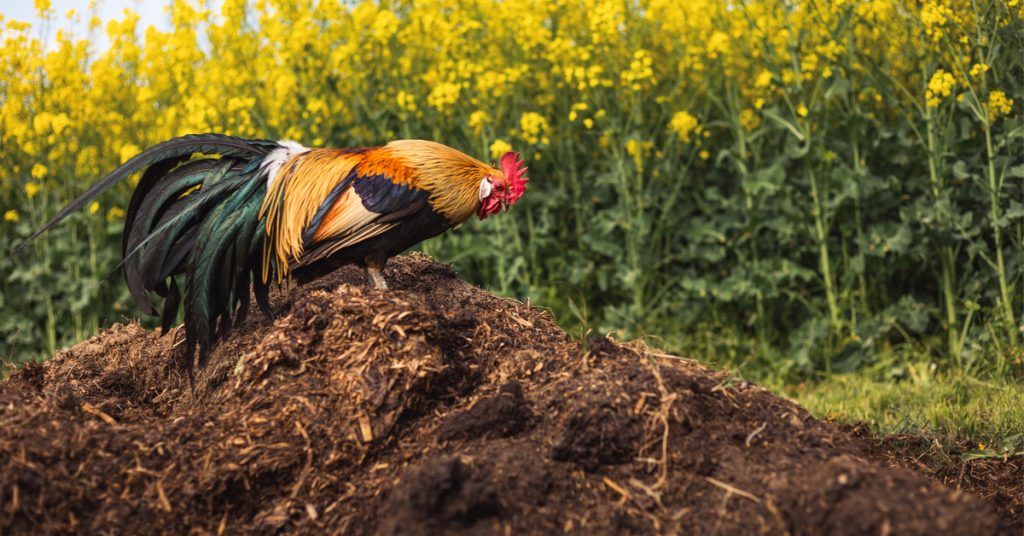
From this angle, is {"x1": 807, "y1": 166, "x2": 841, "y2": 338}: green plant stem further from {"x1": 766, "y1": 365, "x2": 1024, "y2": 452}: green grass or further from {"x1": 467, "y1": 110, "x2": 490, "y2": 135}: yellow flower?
{"x1": 467, "y1": 110, "x2": 490, "y2": 135}: yellow flower


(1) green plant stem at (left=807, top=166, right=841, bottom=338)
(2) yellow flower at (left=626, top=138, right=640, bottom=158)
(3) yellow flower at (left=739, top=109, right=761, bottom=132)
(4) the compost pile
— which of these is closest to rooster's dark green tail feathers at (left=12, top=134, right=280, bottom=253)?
(4) the compost pile

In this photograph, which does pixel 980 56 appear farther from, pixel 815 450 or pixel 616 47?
pixel 815 450

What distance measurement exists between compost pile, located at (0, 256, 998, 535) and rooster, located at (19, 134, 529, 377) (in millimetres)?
417

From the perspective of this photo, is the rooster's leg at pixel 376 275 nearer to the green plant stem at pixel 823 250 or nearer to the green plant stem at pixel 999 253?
the green plant stem at pixel 823 250

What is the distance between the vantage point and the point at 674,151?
8977 millimetres

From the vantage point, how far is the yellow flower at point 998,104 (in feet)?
23.5

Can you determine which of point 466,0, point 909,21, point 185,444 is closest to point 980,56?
point 909,21

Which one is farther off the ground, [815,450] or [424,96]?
[424,96]

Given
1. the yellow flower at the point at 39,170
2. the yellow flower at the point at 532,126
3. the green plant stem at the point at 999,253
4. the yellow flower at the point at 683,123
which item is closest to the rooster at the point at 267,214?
the yellow flower at the point at 532,126

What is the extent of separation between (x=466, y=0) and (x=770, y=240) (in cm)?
348

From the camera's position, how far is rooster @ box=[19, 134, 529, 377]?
4.66 m

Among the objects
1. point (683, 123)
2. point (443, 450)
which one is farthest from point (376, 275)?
point (683, 123)

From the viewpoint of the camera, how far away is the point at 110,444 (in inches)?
150

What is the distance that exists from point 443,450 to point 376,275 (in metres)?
1.28
